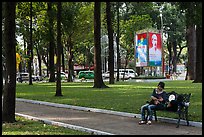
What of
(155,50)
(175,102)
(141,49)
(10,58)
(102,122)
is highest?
(141,49)

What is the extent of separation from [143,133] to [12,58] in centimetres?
458

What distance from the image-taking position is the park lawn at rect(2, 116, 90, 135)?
958 cm

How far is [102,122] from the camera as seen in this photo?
1173 cm

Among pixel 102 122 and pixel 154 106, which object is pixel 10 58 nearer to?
pixel 102 122

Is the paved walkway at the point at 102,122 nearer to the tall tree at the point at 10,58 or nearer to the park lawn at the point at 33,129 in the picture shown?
the park lawn at the point at 33,129

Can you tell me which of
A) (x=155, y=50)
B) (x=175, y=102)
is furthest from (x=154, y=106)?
(x=155, y=50)

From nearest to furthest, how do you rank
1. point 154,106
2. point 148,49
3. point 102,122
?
point 154,106, point 102,122, point 148,49

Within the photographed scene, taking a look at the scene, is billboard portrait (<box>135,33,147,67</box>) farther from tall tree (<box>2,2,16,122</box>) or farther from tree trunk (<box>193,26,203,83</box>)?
tall tree (<box>2,2,16,122</box>)

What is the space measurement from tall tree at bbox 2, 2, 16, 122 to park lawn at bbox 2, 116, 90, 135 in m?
0.46

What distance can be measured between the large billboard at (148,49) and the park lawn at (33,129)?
114 ft

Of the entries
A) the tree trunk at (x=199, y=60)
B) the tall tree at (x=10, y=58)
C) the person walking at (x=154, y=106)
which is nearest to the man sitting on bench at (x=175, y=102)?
the person walking at (x=154, y=106)

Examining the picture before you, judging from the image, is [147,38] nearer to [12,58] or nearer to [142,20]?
[142,20]

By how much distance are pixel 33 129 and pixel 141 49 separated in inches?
1441

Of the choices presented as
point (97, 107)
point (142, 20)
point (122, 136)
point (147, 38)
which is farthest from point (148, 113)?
point (142, 20)
